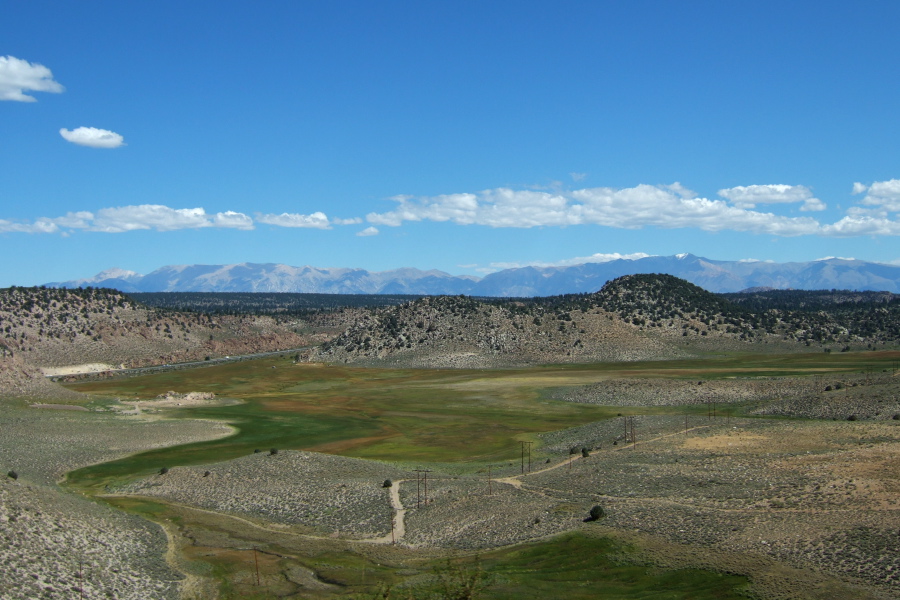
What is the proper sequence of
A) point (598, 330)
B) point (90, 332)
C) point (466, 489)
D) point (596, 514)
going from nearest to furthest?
point (596, 514)
point (466, 489)
point (598, 330)
point (90, 332)

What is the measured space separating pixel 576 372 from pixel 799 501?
89.7 metres

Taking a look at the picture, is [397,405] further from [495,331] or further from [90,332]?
[90,332]

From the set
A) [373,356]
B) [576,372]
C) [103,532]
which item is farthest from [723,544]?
[373,356]

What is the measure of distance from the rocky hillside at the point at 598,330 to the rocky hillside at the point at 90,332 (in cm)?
4061

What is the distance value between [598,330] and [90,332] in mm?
115300

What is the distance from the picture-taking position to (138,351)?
565 ft

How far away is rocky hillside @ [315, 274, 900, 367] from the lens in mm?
157000

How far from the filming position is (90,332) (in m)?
169

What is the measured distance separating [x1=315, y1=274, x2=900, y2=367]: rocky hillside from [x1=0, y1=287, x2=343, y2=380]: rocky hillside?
40.6 m

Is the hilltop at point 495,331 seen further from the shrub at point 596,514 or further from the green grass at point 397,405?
the shrub at point 596,514

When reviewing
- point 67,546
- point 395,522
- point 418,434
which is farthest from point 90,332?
point 67,546

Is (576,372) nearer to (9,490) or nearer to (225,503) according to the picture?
(225,503)

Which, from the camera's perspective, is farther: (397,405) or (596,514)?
(397,405)

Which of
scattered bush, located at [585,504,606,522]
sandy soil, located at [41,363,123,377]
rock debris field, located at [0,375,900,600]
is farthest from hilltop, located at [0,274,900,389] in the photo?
scattered bush, located at [585,504,606,522]
